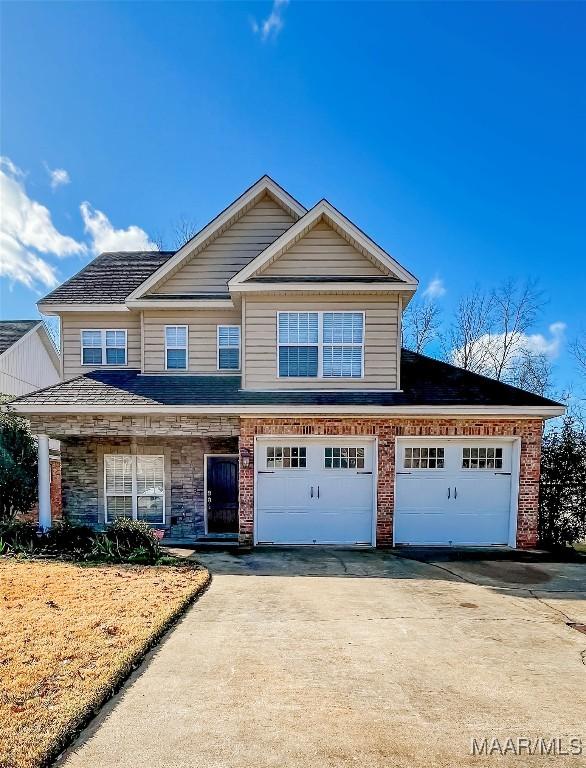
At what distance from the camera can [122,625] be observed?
529cm

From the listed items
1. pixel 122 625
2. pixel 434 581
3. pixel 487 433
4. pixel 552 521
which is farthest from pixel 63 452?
pixel 552 521

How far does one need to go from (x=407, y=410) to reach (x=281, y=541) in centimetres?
424

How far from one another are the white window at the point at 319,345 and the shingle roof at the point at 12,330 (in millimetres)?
14019

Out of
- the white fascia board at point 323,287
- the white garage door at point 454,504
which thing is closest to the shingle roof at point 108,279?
the white fascia board at point 323,287

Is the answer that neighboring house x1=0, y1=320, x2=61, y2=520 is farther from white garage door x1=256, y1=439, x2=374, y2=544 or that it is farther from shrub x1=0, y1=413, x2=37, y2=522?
white garage door x1=256, y1=439, x2=374, y2=544

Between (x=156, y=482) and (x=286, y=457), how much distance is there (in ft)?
13.0

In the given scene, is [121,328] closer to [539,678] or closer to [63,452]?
[63,452]

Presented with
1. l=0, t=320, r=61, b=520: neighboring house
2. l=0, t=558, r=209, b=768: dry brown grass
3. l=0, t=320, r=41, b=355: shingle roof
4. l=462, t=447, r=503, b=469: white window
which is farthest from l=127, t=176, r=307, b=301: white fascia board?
l=0, t=320, r=41, b=355: shingle roof

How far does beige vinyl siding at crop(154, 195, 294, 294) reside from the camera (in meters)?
12.0

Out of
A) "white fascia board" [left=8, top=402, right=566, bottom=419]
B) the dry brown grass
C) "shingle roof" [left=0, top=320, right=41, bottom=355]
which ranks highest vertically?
"shingle roof" [left=0, top=320, right=41, bottom=355]

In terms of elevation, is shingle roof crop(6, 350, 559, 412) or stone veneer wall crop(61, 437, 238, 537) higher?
shingle roof crop(6, 350, 559, 412)

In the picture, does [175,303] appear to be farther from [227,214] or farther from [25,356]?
[25,356]

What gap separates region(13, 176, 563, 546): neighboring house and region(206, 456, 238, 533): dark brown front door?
4cm

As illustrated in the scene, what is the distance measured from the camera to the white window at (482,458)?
32.7 ft
